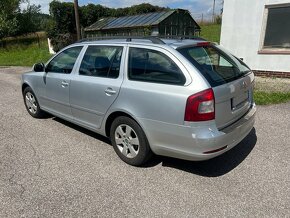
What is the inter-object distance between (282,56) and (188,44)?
20.5ft

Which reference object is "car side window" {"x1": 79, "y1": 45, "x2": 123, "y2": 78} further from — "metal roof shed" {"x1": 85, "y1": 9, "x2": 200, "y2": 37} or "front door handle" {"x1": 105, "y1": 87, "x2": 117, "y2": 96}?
"metal roof shed" {"x1": 85, "y1": 9, "x2": 200, "y2": 37}

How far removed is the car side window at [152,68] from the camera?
2.92 metres

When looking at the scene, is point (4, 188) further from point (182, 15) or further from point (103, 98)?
point (182, 15)

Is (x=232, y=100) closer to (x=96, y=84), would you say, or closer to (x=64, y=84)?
(x=96, y=84)

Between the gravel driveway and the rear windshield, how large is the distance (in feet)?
3.86

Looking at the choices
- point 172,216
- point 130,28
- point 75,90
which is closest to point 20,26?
point 130,28

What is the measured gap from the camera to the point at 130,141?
3.42m

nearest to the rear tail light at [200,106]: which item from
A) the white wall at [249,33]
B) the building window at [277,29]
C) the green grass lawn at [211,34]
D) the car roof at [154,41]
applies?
the car roof at [154,41]

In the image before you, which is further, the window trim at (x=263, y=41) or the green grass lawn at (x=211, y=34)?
the green grass lawn at (x=211, y=34)

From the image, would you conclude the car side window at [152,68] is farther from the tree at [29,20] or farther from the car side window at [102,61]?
the tree at [29,20]

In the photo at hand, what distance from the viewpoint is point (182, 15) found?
1866 cm

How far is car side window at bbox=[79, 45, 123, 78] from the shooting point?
3.52m

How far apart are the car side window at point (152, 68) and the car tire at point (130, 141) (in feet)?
1.94

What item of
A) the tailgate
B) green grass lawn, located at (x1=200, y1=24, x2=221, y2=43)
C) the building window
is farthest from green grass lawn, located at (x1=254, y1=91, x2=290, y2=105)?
green grass lawn, located at (x1=200, y1=24, x2=221, y2=43)
